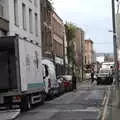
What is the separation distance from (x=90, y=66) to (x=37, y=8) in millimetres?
59772

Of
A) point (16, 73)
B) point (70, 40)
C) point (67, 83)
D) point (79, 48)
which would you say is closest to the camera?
point (16, 73)

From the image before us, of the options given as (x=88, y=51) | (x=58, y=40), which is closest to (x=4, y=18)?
(x=58, y=40)

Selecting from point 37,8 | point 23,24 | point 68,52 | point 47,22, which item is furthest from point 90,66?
point 23,24

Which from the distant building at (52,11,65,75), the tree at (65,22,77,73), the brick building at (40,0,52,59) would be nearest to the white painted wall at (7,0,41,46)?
the brick building at (40,0,52,59)

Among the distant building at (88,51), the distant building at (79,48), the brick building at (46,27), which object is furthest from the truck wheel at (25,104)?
the distant building at (88,51)

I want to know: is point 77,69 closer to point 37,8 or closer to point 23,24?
point 37,8

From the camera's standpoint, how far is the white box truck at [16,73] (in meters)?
22.5

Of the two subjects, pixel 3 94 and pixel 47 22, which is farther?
pixel 47 22

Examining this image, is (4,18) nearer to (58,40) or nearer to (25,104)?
(25,104)

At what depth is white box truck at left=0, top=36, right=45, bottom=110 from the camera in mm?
22516

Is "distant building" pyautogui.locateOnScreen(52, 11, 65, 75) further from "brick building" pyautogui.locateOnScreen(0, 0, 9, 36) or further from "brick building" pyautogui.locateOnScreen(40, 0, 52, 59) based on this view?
"brick building" pyautogui.locateOnScreen(0, 0, 9, 36)

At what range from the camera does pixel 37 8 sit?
52.8 meters

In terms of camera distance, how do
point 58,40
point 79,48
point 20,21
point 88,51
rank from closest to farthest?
point 20,21 < point 58,40 < point 79,48 < point 88,51

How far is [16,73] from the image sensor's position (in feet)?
74.4
